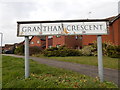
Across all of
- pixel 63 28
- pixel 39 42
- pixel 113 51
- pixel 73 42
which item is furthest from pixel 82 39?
pixel 63 28

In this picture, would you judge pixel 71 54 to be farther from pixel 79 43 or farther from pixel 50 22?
pixel 50 22

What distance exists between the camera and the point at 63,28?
5051 mm

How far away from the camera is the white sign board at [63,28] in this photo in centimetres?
497

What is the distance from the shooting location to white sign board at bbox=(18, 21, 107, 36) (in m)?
4.97

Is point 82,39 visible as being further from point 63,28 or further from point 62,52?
point 63,28

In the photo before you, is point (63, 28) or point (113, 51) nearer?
point (63, 28)

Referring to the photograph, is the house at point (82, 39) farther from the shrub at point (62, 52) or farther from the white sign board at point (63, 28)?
the white sign board at point (63, 28)

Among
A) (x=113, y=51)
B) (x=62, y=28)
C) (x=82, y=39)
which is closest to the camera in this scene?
(x=62, y=28)

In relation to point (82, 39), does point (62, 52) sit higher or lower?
lower

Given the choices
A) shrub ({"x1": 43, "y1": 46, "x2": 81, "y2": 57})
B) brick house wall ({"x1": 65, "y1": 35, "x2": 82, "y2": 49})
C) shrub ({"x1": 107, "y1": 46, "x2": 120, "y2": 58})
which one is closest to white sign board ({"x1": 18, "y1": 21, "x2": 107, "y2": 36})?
shrub ({"x1": 107, "y1": 46, "x2": 120, "y2": 58})

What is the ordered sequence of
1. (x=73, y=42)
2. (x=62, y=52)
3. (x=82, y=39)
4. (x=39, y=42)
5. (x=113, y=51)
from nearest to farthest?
(x=113, y=51)
(x=62, y=52)
(x=82, y=39)
(x=73, y=42)
(x=39, y=42)

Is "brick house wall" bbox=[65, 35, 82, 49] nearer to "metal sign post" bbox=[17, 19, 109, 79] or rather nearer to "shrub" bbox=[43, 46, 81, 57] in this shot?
"shrub" bbox=[43, 46, 81, 57]

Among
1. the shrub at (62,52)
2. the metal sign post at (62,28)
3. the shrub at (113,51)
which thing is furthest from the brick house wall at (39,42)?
the metal sign post at (62,28)

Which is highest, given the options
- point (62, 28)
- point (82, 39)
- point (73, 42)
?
point (82, 39)
